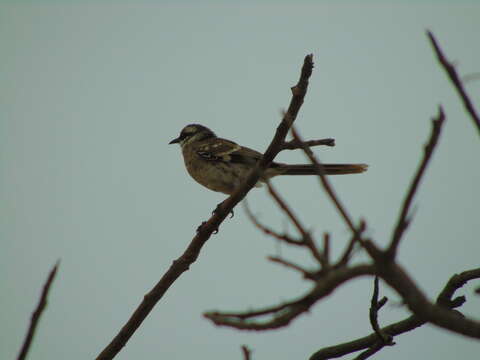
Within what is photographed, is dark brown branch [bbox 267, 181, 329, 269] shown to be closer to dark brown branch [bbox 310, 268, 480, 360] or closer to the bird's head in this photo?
dark brown branch [bbox 310, 268, 480, 360]

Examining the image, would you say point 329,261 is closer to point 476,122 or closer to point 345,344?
point 476,122

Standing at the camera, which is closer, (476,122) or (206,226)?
(476,122)

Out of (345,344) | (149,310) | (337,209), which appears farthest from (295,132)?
(149,310)

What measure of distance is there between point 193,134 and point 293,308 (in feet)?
26.5

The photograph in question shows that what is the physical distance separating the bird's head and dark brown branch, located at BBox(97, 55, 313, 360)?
5096 millimetres

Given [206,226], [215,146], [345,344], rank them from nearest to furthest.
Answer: [345,344], [206,226], [215,146]

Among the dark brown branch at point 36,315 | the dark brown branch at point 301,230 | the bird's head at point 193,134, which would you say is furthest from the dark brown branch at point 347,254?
the bird's head at point 193,134

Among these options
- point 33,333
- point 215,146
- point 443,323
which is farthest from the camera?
point 215,146

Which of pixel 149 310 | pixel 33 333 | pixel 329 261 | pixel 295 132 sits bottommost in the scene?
pixel 329 261

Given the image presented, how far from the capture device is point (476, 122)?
5.11 feet

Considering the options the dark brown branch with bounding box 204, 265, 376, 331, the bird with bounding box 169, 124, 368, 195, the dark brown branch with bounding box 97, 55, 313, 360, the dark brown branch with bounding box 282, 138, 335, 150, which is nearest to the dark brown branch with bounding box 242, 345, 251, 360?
the dark brown branch with bounding box 204, 265, 376, 331

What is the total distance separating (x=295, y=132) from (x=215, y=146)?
6.43m

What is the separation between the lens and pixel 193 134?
962 cm

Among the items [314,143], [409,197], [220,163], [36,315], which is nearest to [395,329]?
[314,143]
